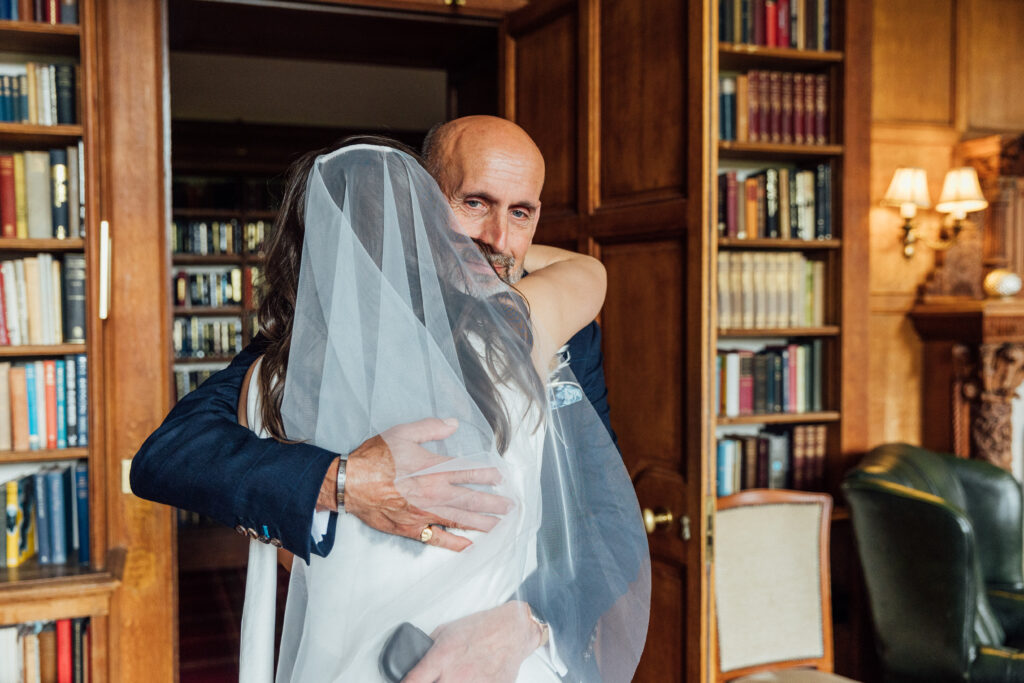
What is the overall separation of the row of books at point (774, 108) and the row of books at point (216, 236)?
3.78 m

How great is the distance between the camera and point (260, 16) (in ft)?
12.3

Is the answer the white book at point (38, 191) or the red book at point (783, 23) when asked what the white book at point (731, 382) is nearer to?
the red book at point (783, 23)

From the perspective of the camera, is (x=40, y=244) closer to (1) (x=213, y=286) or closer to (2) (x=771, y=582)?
(2) (x=771, y=582)

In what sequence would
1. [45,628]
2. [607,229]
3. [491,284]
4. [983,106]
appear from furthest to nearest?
[983,106] < [45,628] < [607,229] < [491,284]

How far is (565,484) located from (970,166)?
3.89m

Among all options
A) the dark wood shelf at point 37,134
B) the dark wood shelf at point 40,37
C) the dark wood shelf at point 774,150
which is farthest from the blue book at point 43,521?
the dark wood shelf at point 774,150

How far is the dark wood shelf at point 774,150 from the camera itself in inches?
142

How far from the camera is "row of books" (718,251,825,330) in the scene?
12.2 ft

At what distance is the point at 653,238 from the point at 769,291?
1703 mm

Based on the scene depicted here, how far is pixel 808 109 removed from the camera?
3.76 meters

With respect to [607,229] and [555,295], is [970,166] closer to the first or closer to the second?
[607,229]

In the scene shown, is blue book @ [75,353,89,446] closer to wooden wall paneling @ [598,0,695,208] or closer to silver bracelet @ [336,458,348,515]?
wooden wall paneling @ [598,0,695,208]

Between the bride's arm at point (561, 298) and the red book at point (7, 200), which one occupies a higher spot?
the red book at point (7, 200)

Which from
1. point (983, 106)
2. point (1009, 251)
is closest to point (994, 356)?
point (1009, 251)
